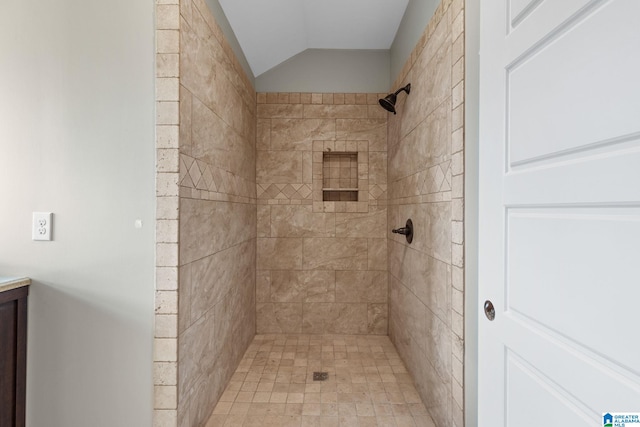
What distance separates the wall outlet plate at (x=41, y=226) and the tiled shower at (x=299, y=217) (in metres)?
0.49

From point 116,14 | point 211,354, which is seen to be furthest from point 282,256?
point 116,14

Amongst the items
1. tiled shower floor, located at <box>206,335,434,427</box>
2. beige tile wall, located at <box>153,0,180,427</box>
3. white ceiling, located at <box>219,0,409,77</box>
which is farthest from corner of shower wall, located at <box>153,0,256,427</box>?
white ceiling, located at <box>219,0,409,77</box>

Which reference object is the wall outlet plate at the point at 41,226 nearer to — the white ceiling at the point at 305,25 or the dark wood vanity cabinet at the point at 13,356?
the dark wood vanity cabinet at the point at 13,356

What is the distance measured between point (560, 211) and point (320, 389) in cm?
193

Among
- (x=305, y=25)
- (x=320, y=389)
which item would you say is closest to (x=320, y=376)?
(x=320, y=389)

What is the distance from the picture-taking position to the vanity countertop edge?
4.40ft

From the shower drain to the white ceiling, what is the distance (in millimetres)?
2591

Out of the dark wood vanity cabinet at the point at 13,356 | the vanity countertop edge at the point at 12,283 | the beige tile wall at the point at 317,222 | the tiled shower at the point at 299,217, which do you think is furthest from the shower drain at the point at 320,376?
the vanity countertop edge at the point at 12,283

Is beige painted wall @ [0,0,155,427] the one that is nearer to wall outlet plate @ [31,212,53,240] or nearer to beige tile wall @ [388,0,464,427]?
wall outlet plate @ [31,212,53,240]

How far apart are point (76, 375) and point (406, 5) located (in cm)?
313

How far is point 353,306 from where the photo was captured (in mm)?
3188

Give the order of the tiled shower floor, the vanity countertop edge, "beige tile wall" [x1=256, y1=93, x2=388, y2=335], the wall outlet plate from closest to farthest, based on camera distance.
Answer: the vanity countertop edge, the wall outlet plate, the tiled shower floor, "beige tile wall" [x1=256, y1=93, x2=388, y2=335]

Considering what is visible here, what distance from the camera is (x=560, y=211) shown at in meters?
0.74

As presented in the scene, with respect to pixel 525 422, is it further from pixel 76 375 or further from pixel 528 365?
pixel 76 375
